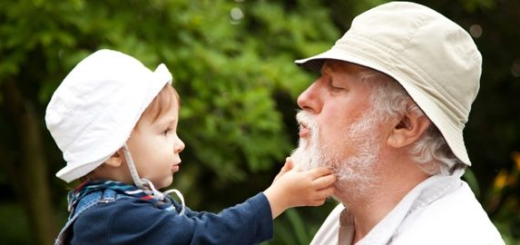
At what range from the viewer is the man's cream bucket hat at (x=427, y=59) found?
100.0 inches

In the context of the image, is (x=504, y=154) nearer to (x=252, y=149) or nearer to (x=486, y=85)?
(x=486, y=85)

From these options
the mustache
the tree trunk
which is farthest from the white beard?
the tree trunk

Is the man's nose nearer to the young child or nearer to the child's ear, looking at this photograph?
the young child

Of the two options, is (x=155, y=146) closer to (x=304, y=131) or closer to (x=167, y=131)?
(x=167, y=131)

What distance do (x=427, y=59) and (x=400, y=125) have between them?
8.3 inches

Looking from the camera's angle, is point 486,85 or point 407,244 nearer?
point 407,244

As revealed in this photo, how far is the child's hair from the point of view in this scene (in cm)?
261

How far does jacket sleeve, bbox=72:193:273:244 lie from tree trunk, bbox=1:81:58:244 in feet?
11.5

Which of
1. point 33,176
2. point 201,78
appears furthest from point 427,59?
point 33,176

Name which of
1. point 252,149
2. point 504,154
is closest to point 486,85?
point 504,154

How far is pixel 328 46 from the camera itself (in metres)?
5.52

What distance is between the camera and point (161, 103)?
264cm

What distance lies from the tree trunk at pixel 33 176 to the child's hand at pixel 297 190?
3.58 meters

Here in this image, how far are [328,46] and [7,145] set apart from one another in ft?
7.80
